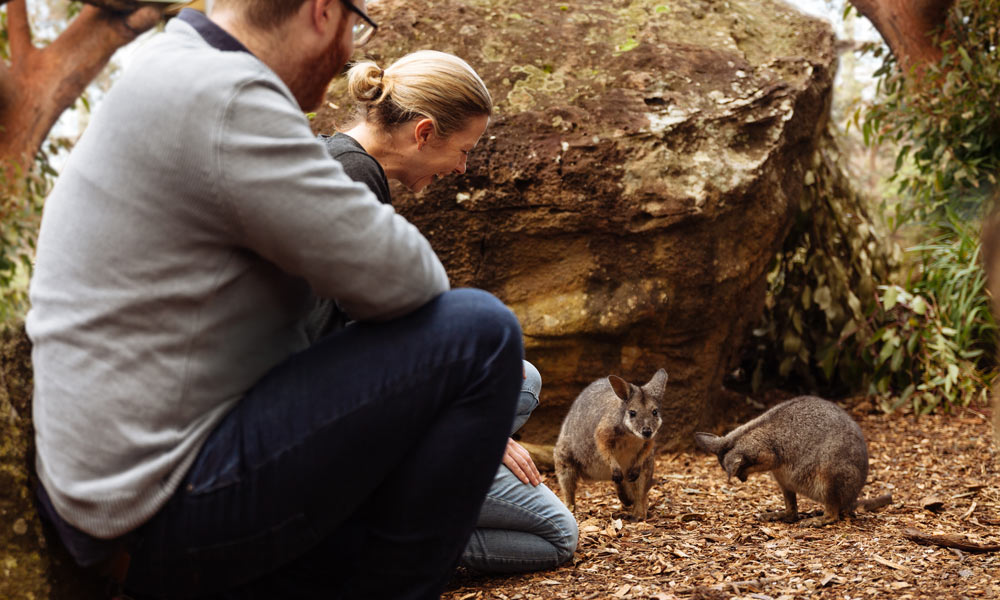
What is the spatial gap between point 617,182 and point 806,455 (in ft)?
5.32

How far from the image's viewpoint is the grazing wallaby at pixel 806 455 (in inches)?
154

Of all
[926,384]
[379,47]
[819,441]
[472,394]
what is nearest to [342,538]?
[472,394]

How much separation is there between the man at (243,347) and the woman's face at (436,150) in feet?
3.63

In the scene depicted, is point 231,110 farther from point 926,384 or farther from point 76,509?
point 926,384

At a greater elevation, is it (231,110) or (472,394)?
(231,110)

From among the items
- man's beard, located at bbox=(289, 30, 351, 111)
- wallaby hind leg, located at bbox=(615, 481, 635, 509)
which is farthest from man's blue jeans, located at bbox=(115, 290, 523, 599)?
wallaby hind leg, located at bbox=(615, 481, 635, 509)

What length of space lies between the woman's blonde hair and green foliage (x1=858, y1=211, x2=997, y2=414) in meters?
4.02

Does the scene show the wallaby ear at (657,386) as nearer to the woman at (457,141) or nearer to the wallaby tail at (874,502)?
the wallaby tail at (874,502)

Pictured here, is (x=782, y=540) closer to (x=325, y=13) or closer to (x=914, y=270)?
(x=325, y=13)

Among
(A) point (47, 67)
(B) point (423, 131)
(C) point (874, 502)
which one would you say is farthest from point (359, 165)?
(A) point (47, 67)

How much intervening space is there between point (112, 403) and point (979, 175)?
630 cm

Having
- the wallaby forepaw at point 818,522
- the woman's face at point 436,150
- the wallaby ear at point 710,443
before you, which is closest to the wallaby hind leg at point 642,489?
the wallaby ear at point 710,443

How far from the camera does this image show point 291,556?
1927 millimetres

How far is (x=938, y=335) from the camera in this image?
5.95m
